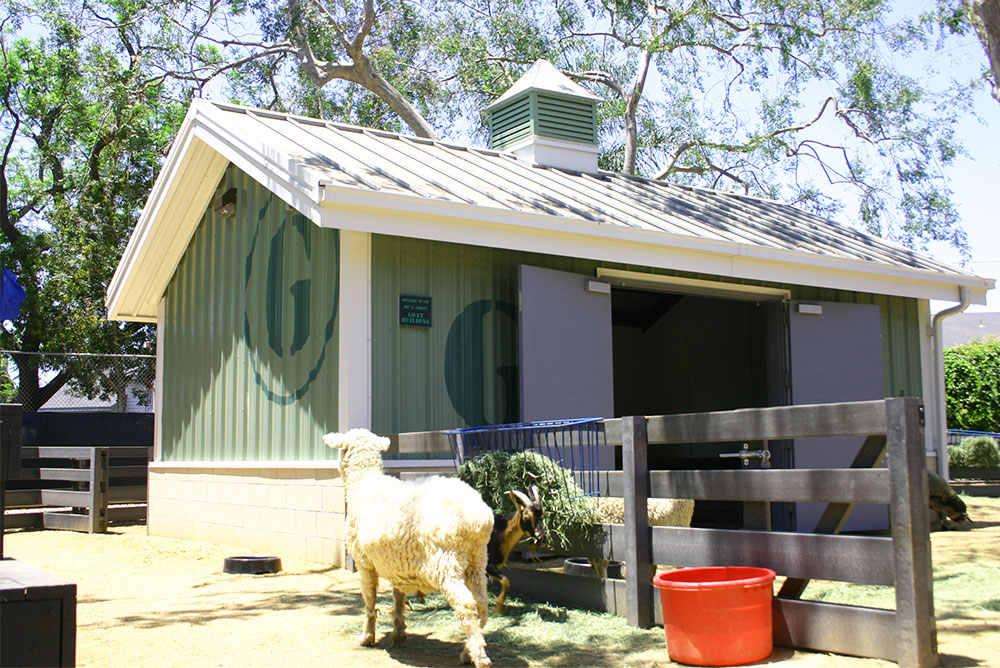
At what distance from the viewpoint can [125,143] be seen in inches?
746

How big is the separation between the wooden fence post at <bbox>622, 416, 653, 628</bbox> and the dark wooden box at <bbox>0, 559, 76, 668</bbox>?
112 inches

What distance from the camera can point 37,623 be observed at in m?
2.95

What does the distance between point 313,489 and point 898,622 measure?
495 cm

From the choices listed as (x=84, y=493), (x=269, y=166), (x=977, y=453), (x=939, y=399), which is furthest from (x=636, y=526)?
(x=977, y=453)

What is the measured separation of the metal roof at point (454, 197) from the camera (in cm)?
731

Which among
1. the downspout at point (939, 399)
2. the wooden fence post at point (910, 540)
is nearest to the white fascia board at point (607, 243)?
the downspout at point (939, 399)

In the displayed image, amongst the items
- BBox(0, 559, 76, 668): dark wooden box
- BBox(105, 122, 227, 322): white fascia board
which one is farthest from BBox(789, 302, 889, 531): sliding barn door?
BBox(0, 559, 76, 668): dark wooden box

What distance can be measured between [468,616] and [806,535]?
5.21 ft

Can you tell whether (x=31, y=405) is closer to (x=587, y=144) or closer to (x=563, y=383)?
(x=587, y=144)

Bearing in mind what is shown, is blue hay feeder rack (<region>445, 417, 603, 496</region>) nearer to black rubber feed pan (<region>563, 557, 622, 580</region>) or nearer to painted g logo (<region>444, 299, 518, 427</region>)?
black rubber feed pan (<region>563, 557, 622, 580</region>)

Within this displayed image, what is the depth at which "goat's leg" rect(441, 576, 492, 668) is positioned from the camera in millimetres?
4098

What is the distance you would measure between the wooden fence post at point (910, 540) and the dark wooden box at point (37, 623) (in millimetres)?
3096

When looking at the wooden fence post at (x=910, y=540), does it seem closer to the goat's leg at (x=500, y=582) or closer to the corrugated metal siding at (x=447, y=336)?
the goat's leg at (x=500, y=582)

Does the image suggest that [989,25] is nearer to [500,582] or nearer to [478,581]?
[500,582]
